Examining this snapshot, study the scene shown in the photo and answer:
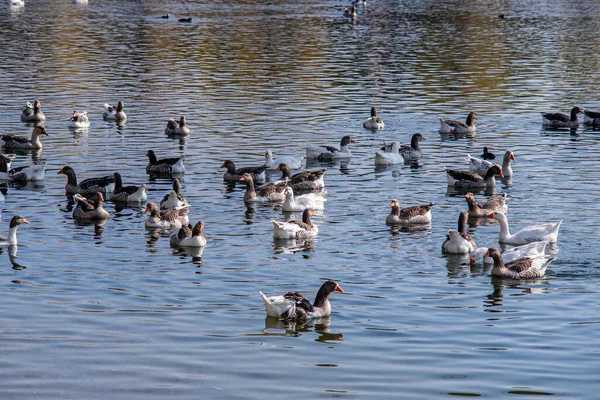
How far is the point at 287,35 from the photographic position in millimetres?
71938

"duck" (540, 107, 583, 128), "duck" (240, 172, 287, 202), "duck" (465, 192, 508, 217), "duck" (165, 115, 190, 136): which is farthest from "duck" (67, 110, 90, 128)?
"duck" (465, 192, 508, 217)

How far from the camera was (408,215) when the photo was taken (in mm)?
25359

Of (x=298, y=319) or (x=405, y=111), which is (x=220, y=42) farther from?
(x=298, y=319)

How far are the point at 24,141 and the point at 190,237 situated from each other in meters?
14.7

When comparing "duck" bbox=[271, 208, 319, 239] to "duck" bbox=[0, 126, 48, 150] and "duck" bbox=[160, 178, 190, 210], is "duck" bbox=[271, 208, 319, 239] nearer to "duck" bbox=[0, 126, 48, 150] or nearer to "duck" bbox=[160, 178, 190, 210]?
"duck" bbox=[160, 178, 190, 210]

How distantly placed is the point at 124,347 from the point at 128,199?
39.6ft

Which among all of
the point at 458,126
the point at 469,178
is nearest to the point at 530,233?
the point at 469,178

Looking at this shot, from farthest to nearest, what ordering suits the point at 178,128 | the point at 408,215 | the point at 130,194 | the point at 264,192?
the point at 178,128 < the point at 264,192 < the point at 130,194 < the point at 408,215

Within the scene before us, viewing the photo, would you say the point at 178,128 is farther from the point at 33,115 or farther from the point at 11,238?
the point at 11,238

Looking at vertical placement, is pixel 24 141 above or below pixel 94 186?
above

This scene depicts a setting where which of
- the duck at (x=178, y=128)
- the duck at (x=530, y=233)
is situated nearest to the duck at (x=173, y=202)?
the duck at (x=530, y=233)

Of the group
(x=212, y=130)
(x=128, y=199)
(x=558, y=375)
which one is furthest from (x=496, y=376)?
(x=212, y=130)

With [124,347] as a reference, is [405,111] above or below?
above

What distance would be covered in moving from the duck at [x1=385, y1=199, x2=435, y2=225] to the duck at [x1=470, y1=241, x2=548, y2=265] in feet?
10.9
